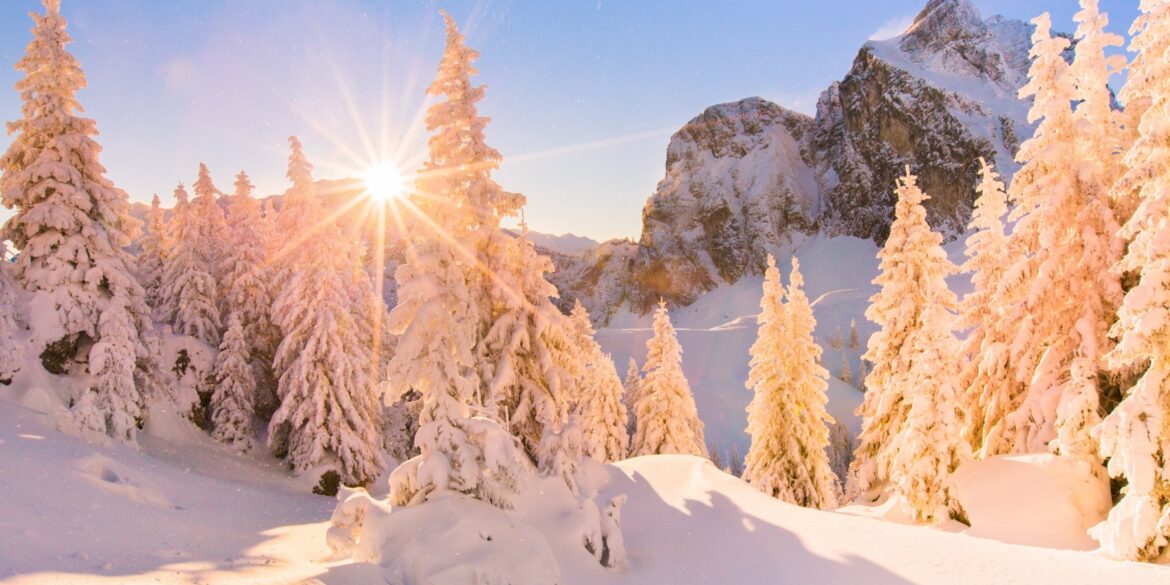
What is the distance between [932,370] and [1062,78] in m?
8.53

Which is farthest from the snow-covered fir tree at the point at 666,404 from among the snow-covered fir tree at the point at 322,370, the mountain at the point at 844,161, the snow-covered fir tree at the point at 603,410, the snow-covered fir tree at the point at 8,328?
the mountain at the point at 844,161

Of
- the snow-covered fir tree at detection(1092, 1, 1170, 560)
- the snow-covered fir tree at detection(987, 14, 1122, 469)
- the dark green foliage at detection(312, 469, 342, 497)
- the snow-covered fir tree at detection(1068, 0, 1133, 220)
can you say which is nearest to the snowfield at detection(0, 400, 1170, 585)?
the snow-covered fir tree at detection(1092, 1, 1170, 560)

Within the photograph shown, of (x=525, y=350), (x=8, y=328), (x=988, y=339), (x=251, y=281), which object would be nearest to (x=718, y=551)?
(x=525, y=350)

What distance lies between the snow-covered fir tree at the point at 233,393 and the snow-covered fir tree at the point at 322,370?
5.12 ft

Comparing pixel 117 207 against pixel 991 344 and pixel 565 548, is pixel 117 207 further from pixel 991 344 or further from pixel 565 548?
pixel 991 344

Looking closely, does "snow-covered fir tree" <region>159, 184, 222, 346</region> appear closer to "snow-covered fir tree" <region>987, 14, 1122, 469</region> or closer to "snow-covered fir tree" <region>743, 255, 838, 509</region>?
"snow-covered fir tree" <region>743, 255, 838, 509</region>

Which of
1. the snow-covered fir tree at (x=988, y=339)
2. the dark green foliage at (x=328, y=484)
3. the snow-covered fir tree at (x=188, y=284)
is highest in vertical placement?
the snow-covered fir tree at (x=188, y=284)

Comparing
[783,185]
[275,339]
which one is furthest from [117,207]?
[783,185]

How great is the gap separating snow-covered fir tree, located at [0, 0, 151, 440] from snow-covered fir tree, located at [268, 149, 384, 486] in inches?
238

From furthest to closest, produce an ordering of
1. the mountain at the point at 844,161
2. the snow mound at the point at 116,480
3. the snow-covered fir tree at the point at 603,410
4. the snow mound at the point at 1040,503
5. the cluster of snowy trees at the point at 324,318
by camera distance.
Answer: the mountain at the point at 844,161 → the snow-covered fir tree at the point at 603,410 → the snow mound at the point at 116,480 → the snow mound at the point at 1040,503 → the cluster of snowy trees at the point at 324,318

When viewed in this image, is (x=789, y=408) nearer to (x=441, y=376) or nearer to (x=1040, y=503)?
(x=1040, y=503)

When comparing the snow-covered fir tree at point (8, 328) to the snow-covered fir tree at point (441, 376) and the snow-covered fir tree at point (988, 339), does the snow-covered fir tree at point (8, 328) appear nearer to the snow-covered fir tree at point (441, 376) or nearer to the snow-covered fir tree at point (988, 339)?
the snow-covered fir tree at point (441, 376)

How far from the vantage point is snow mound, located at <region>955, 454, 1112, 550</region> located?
13359mm

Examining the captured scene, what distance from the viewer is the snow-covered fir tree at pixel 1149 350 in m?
10.3
